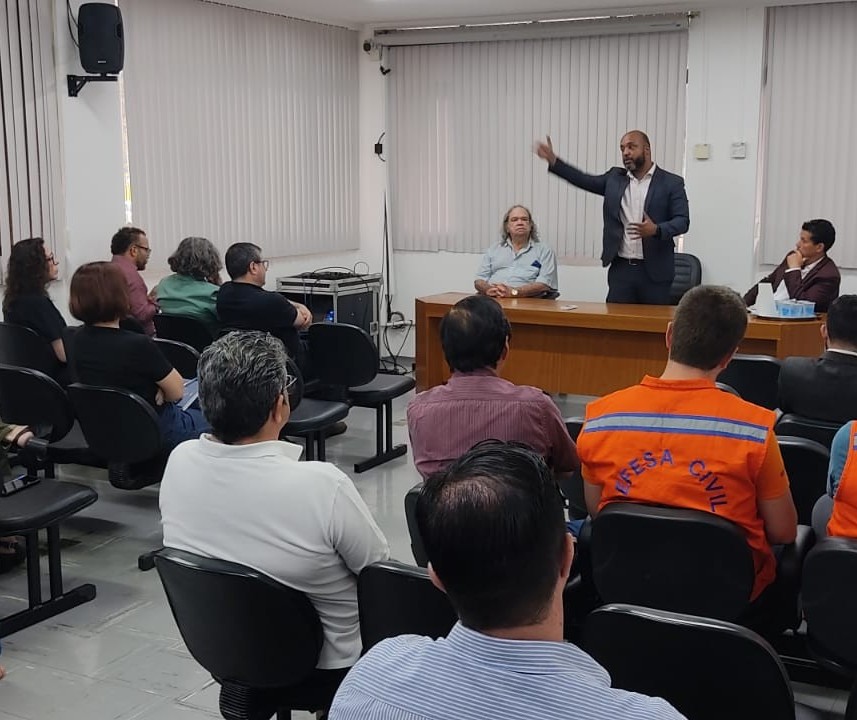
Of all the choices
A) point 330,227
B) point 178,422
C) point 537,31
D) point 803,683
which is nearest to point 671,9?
point 537,31

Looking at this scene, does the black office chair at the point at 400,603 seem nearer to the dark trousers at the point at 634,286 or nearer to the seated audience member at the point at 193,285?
the seated audience member at the point at 193,285

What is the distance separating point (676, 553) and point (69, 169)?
15.7ft

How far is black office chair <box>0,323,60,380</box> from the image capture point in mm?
4836

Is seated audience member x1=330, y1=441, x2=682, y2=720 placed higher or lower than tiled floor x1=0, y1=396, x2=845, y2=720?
higher

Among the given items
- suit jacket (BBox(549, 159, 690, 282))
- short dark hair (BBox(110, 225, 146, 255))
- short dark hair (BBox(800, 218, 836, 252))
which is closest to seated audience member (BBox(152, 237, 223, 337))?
short dark hair (BBox(110, 225, 146, 255))

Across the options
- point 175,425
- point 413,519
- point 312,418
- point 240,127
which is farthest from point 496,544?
point 240,127

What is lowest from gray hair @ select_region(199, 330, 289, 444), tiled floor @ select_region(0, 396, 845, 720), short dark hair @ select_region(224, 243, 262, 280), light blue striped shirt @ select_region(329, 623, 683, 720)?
tiled floor @ select_region(0, 396, 845, 720)

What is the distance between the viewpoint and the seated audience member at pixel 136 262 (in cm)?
566

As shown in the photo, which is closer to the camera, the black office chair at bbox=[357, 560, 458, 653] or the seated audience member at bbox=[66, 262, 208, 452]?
the black office chair at bbox=[357, 560, 458, 653]

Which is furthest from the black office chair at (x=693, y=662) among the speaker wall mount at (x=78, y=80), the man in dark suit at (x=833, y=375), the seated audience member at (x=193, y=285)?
the speaker wall mount at (x=78, y=80)

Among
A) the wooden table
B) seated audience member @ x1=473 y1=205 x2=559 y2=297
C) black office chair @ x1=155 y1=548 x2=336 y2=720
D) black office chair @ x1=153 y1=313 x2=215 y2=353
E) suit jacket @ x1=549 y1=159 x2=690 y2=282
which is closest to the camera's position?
black office chair @ x1=155 y1=548 x2=336 y2=720

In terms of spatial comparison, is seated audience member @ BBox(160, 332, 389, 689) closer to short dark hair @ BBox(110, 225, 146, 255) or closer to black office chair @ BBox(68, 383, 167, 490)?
black office chair @ BBox(68, 383, 167, 490)

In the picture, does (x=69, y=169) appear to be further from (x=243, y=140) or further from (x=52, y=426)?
(x=52, y=426)

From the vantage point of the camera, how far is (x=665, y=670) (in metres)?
1.76
